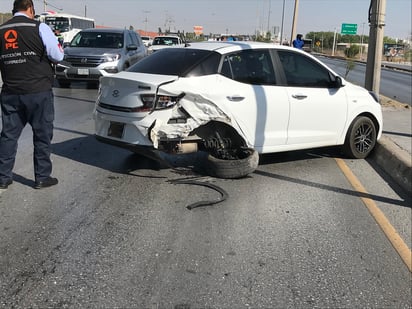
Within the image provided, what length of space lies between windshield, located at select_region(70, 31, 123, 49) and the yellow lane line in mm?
11391

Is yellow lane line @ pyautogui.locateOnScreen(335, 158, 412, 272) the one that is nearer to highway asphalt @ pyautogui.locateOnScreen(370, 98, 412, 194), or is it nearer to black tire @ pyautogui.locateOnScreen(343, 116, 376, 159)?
highway asphalt @ pyautogui.locateOnScreen(370, 98, 412, 194)

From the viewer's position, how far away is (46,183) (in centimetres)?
545

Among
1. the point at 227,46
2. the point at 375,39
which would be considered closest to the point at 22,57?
the point at 227,46

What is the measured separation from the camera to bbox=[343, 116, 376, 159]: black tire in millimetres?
7250

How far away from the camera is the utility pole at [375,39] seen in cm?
997

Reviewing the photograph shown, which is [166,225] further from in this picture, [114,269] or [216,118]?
[216,118]

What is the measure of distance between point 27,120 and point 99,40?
37.3 feet

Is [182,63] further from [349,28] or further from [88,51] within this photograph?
[349,28]

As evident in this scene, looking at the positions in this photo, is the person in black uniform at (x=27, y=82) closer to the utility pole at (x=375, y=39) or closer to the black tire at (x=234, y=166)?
the black tire at (x=234, y=166)

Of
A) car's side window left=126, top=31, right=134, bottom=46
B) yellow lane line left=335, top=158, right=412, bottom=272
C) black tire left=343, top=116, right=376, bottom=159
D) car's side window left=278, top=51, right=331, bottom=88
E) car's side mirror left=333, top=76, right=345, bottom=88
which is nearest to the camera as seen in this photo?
yellow lane line left=335, top=158, right=412, bottom=272

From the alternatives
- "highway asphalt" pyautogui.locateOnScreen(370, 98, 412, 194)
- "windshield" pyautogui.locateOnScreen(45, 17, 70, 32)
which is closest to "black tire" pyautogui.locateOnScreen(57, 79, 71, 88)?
"highway asphalt" pyautogui.locateOnScreen(370, 98, 412, 194)

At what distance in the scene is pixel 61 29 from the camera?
3562 centimetres

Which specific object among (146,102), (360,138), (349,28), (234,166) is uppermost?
(349,28)

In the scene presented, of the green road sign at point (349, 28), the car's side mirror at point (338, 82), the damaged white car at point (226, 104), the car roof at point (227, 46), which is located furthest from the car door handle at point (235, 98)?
the green road sign at point (349, 28)
